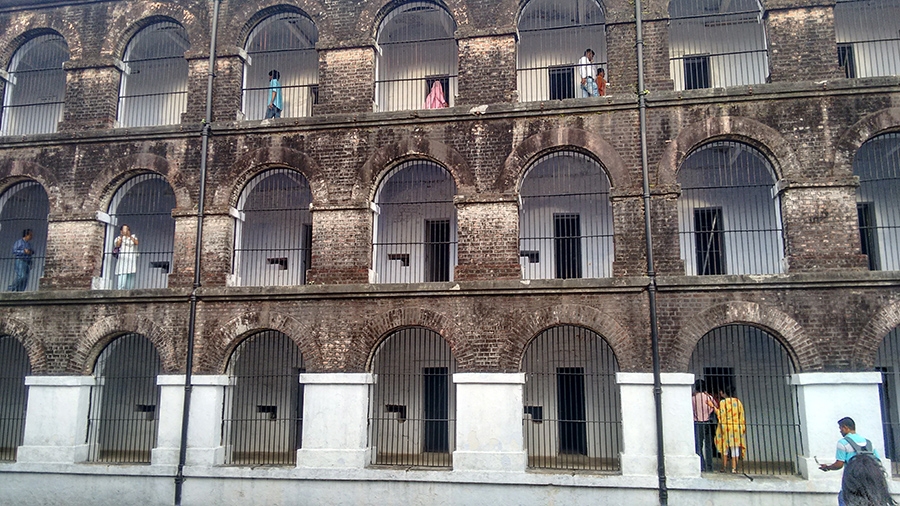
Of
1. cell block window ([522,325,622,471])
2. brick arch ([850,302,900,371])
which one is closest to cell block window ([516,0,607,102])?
cell block window ([522,325,622,471])

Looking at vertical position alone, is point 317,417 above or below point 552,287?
below

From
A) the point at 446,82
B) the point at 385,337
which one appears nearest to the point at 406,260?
the point at 385,337

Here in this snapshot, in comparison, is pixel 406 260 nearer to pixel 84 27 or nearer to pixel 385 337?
pixel 385 337

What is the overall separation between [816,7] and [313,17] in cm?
1074

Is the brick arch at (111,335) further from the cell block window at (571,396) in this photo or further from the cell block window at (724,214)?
the cell block window at (724,214)

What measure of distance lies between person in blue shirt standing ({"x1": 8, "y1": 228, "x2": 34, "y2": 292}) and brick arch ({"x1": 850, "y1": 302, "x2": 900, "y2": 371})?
1788 centimetres

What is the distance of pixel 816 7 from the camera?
45.5 feet

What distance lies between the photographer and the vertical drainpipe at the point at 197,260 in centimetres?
1396

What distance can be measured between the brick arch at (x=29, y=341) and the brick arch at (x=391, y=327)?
6.87 metres

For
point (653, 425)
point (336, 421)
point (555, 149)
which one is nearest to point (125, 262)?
point (336, 421)

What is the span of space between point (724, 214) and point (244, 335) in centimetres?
1146

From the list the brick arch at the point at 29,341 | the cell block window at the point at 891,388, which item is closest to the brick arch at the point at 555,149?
the cell block window at the point at 891,388

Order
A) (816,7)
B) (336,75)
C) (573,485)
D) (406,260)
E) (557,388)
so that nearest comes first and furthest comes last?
(573,485) < (816,7) < (336,75) < (557,388) < (406,260)

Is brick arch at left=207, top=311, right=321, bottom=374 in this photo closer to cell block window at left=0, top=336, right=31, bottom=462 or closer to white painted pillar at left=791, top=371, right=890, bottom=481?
cell block window at left=0, top=336, right=31, bottom=462
